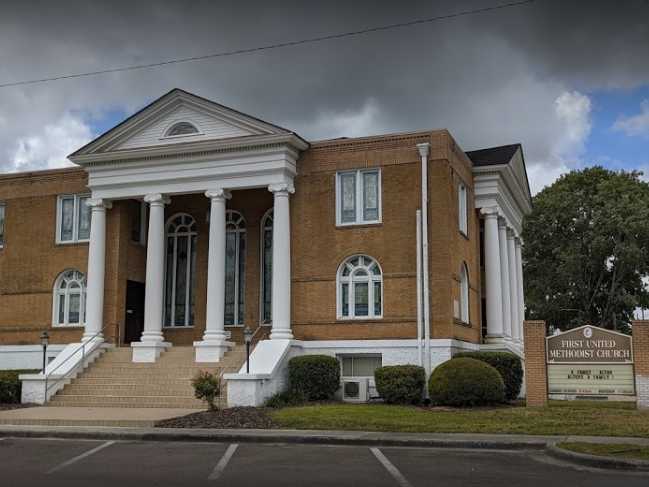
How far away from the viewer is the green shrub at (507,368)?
23.7 metres

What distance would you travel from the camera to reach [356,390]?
78.2 ft

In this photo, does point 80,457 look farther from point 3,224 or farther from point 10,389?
point 3,224

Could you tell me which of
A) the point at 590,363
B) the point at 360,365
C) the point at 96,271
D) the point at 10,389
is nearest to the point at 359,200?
the point at 360,365

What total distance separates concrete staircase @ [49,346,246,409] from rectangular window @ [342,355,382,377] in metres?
3.23

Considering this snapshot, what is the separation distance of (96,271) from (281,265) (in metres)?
6.55

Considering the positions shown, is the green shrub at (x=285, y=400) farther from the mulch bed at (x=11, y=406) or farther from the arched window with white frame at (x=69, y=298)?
the arched window with white frame at (x=69, y=298)

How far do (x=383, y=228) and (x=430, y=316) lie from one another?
3145mm

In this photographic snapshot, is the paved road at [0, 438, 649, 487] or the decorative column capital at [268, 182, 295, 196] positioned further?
the decorative column capital at [268, 182, 295, 196]

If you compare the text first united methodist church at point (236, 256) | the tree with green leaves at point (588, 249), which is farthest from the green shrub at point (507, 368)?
the tree with green leaves at point (588, 249)

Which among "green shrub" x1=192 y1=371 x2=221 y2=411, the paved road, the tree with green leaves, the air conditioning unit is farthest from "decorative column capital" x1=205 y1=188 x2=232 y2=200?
the tree with green leaves

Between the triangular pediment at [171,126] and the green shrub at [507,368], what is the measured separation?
10.2m

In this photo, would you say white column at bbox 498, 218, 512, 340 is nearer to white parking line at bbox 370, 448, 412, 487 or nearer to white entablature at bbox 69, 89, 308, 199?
white entablature at bbox 69, 89, 308, 199

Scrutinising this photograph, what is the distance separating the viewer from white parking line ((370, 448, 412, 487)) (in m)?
10.7

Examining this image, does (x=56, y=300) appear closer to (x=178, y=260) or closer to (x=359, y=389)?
(x=178, y=260)
